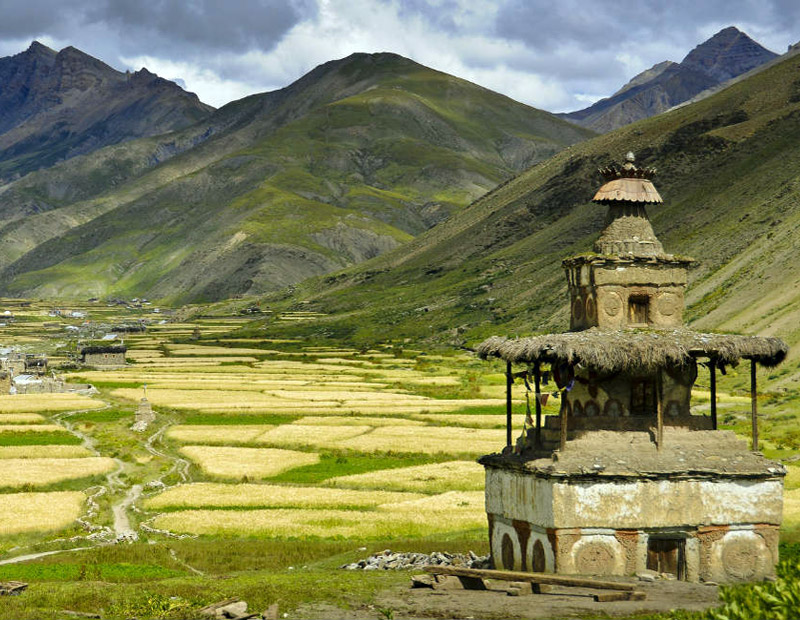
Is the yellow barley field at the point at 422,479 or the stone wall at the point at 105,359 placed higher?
the stone wall at the point at 105,359

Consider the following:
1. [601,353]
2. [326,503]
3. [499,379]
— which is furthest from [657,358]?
[499,379]

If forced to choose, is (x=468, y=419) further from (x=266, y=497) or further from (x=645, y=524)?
(x=645, y=524)

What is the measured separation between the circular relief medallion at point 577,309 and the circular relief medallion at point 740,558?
8.65 meters

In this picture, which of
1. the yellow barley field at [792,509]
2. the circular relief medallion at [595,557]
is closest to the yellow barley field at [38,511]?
the circular relief medallion at [595,557]

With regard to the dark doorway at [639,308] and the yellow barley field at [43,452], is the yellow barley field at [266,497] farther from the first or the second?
the dark doorway at [639,308]

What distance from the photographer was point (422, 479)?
6544cm

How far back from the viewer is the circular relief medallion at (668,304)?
38.0m

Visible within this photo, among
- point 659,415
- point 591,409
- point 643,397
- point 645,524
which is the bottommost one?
point 645,524

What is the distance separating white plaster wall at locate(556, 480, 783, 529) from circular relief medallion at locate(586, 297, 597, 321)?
6.10 metres

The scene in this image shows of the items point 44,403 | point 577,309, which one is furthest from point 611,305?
point 44,403

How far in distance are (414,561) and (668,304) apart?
12199mm

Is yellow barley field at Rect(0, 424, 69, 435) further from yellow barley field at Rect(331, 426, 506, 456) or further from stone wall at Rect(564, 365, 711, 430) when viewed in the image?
stone wall at Rect(564, 365, 711, 430)

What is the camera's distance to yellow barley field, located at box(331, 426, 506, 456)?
77.1 metres

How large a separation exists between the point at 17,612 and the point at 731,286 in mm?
118506
